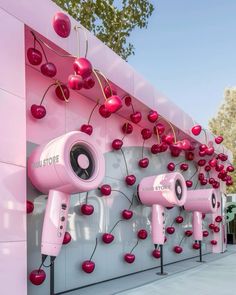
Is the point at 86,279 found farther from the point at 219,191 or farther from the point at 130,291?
the point at 219,191

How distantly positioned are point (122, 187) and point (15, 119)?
9.51ft

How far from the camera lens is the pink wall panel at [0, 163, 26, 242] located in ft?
10.0

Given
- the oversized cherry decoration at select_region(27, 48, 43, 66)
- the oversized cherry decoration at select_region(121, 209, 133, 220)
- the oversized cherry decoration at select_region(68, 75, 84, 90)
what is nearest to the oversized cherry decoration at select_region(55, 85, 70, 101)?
the oversized cherry decoration at select_region(27, 48, 43, 66)

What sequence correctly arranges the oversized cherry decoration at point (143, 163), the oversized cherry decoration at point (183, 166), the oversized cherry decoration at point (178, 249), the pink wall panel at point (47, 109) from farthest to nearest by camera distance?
the oversized cherry decoration at point (183, 166) → the oversized cherry decoration at point (178, 249) → the oversized cherry decoration at point (143, 163) → the pink wall panel at point (47, 109)

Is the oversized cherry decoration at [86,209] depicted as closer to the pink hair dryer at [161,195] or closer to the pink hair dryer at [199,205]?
the pink hair dryer at [161,195]

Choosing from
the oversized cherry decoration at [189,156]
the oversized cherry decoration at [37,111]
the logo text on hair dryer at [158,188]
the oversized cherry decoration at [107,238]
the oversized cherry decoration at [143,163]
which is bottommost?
the oversized cherry decoration at [107,238]

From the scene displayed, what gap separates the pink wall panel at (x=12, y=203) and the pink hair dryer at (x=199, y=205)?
16.0ft

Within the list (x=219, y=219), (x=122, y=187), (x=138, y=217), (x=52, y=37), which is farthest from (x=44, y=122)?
(x=219, y=219)

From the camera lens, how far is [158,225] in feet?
18.7

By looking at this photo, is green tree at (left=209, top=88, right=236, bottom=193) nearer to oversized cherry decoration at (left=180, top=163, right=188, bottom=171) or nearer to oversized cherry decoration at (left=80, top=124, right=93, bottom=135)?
oversized cherry decoration at (left=180, top=163, right=188, bottom=171)

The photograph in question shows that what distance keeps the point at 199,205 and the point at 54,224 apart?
465 cm

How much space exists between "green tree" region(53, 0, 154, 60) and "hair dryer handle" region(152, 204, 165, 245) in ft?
27.3

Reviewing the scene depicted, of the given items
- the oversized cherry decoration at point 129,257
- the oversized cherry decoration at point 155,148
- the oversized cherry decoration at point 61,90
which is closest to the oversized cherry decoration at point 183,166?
the oversized cherry decoration at point 155,148

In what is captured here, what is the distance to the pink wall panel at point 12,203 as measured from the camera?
3.05m
